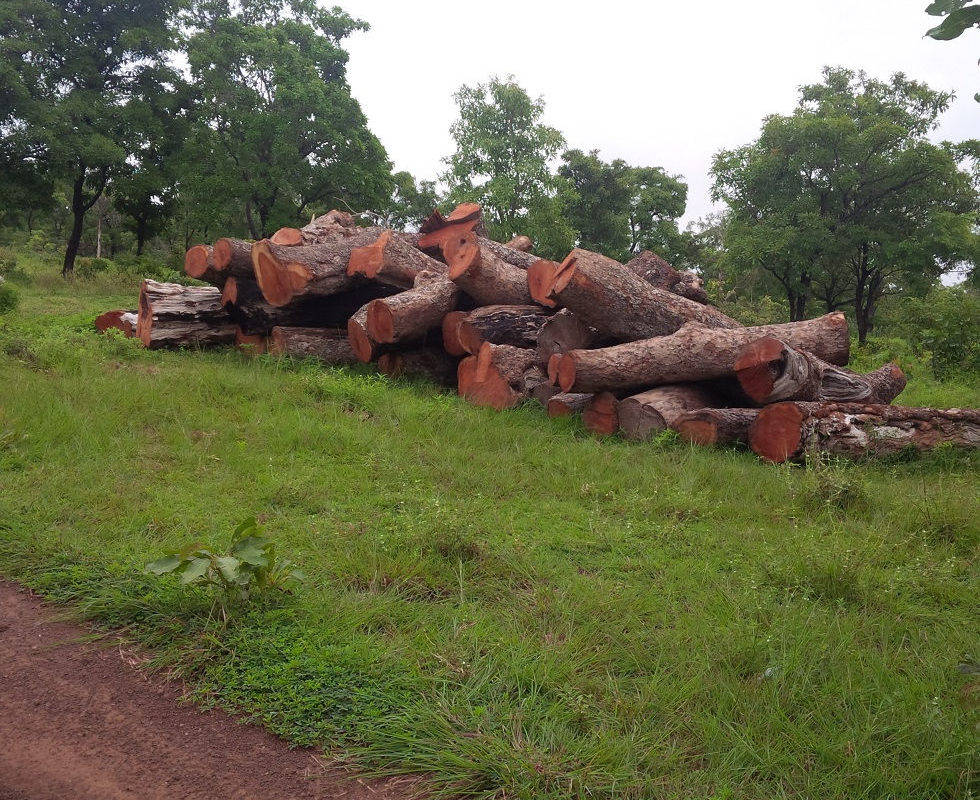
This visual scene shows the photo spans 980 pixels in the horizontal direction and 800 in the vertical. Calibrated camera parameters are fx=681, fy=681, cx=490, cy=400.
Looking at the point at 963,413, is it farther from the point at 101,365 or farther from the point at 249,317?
the point at 101,365

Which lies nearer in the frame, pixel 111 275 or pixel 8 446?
pixel 8 446

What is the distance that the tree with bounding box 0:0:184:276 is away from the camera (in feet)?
56.5

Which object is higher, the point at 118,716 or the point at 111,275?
the point at 111,275

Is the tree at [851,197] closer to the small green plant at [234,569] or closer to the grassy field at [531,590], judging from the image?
the grassy field at [531,590]

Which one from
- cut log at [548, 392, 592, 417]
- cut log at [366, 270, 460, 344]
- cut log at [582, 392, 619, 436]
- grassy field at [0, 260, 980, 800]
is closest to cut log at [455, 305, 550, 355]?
cut log at [366, 270, 460, 344]

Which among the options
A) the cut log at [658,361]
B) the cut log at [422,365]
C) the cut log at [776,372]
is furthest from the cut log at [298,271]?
the cut log at [776,372]

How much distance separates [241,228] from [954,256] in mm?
26596

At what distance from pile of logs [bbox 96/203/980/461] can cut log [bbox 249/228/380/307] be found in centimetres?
2

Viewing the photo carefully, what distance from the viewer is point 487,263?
26.9 feet

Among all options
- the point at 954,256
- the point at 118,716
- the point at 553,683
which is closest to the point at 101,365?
the point at 118,716

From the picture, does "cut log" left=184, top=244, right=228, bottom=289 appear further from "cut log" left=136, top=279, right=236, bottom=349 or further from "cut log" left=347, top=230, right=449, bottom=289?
"cut log" left=347, top=230, right=449, bottom=289

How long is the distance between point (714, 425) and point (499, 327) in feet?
9.44

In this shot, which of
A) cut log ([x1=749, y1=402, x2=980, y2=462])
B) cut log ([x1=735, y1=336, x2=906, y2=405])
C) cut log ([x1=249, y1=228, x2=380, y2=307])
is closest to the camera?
cut log ([x1=749, y1=402, x2=980, y2=462])

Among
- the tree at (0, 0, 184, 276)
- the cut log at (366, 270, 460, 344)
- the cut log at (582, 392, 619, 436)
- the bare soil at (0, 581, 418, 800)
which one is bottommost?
the bare soil at (0, 581, 418, 800)
